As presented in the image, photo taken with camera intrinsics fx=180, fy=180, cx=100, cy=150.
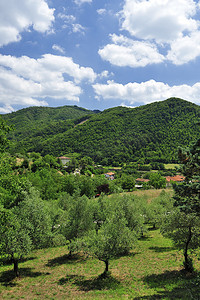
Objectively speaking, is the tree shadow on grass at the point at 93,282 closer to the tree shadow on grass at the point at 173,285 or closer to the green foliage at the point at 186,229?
the tree shadow on grass at the point at 173,285

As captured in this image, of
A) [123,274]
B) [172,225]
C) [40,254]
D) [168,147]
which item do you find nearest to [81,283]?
[123,274]

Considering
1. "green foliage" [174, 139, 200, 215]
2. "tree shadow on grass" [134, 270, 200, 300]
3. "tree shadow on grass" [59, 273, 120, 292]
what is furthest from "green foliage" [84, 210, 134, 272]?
"green foliage" [174, 139, 200, 215]

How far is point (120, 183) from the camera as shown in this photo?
293ft

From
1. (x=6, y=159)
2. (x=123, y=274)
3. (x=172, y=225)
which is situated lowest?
(x=123, y=274)

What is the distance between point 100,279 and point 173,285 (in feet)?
22.7

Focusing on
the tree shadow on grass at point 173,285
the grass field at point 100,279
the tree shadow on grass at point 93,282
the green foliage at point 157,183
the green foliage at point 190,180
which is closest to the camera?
the green foliage at point 190,180

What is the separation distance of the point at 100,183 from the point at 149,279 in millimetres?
64686

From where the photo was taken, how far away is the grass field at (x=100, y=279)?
49.1 ft

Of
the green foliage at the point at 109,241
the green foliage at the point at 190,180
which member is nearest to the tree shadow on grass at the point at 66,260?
the green foliage at the point at 109,241

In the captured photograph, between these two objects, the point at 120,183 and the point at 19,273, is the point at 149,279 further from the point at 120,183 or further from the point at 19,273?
the point at 120,183

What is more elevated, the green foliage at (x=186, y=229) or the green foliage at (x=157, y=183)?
the green foliage at (x=186, y=229)

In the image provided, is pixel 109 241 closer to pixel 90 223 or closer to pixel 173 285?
pixel 173 285

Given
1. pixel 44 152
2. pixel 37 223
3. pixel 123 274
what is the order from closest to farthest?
pixel 123 274 → pixel 37 223 → pixel 44 152

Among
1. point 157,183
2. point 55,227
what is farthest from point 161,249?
point 157,183
